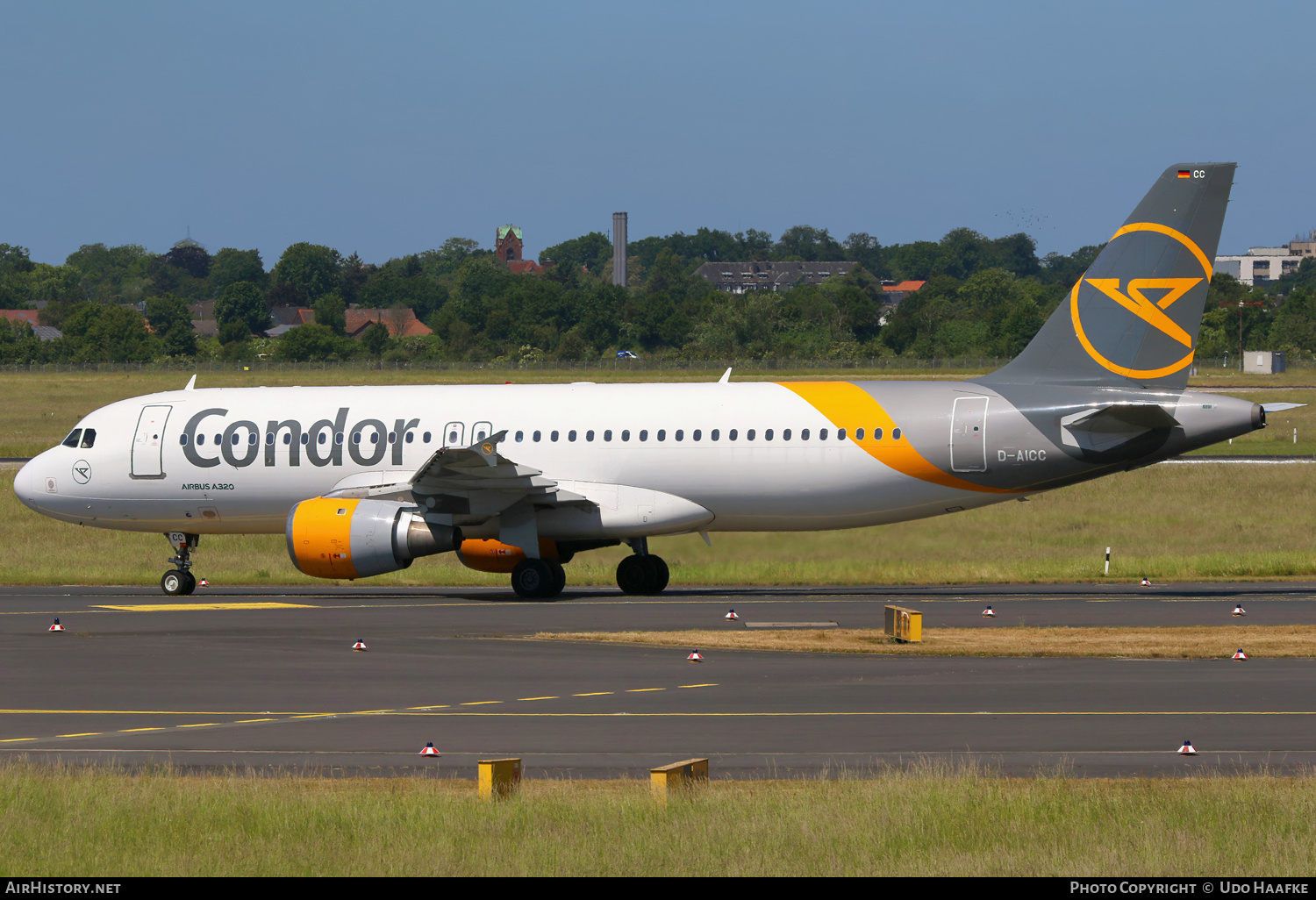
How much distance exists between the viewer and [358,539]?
2953cm

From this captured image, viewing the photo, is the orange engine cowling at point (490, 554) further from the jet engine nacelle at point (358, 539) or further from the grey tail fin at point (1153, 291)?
the grey tail fin at point (1153, 291)

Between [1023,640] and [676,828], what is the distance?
43.2 ft

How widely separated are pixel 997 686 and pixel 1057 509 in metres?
25.8

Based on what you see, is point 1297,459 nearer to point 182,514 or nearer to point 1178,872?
point 182,514

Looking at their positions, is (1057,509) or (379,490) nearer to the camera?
(379,490)

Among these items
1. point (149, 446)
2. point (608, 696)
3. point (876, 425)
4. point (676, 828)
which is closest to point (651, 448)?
point (876, 425)

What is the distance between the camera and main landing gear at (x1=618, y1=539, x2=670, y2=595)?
31797mm

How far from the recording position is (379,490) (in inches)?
1243

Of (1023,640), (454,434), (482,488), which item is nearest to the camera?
(1023,640)

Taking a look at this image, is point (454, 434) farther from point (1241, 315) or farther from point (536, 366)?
point (1241, 315)

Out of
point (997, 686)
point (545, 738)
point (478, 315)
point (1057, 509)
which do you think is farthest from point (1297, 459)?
point (478, 315)

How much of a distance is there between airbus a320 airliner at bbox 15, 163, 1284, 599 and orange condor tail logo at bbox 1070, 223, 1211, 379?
37 millimetres

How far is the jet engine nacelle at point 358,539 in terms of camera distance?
1164 inches

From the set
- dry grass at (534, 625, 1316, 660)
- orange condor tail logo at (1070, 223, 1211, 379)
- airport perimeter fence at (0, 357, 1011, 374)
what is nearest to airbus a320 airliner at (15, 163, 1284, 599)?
orange condor tail logo at (1070, 223, 1211, 379)
